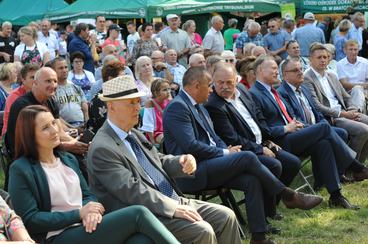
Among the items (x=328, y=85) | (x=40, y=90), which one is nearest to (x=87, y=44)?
(x=328, y=85)

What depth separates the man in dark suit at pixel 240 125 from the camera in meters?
6.32

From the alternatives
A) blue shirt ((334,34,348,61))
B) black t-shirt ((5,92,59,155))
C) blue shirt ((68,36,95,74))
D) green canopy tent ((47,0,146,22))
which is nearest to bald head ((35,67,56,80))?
black t-shirt ((5,92,59,155))

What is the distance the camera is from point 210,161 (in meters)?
5.77

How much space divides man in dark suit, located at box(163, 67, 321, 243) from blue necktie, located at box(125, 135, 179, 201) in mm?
997

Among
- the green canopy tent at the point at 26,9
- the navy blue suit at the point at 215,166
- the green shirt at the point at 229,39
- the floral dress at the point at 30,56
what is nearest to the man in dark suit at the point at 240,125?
the navy blue suit at the point at 215,166

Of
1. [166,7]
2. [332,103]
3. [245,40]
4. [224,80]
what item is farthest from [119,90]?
[166,7]

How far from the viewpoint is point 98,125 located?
22.8ft

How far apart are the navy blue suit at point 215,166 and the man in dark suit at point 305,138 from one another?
131 centimetres

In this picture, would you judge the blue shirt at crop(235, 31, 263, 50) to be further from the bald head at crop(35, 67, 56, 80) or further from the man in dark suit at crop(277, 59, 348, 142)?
the bald head at crop(35, 67, 56, 80)

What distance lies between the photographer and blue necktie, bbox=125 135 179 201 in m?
4.68

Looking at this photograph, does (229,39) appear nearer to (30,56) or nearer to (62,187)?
(30,56)

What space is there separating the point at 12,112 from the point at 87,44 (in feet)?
23.8

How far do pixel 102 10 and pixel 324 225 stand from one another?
1669cm

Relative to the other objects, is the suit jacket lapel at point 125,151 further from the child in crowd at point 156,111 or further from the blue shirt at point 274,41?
the blue shirt at point 274,41
